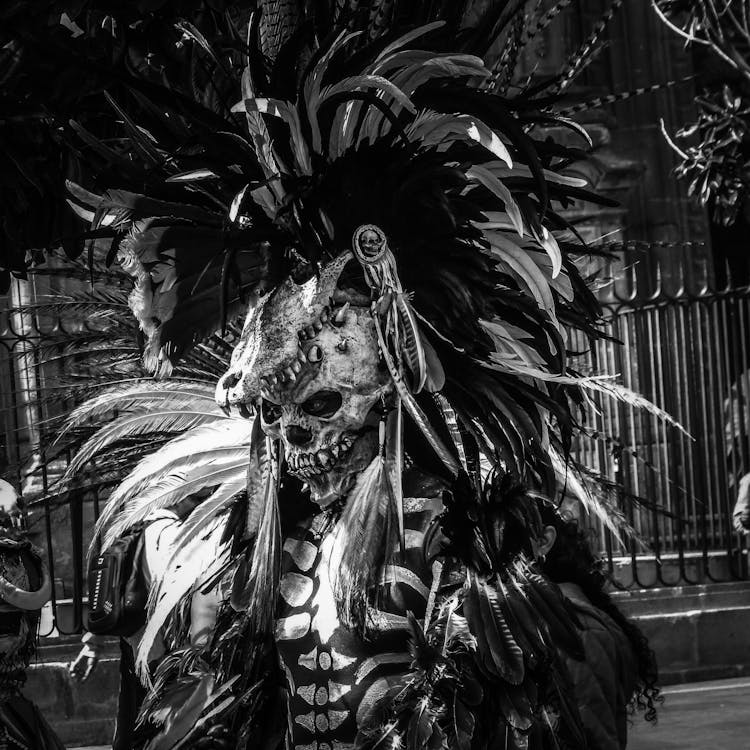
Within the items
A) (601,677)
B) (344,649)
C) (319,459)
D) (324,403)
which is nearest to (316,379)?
(324,403)

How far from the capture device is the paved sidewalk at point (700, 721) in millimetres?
5996

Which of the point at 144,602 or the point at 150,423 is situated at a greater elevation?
the point at 150,423

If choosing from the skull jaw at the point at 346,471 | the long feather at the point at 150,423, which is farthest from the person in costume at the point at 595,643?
the long feather at the point at 150,423

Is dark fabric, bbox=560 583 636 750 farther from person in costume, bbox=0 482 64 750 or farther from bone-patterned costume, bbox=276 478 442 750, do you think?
person in costume, bbox=0 482 64 750

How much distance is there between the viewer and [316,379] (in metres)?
2.45

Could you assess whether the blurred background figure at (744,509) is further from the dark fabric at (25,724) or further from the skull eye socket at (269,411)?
the skull eye socket at (269,411)

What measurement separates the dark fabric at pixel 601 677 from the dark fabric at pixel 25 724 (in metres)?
1.91

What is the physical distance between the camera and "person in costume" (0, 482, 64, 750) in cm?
367

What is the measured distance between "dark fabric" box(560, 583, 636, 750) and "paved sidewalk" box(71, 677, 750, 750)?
12.1 feet

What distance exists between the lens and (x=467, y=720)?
2184mm

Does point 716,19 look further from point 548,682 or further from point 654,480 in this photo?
point 548,682

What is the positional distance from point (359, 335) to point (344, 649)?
59cm

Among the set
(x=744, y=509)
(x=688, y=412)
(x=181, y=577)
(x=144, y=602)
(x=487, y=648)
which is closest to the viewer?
(x=487, y=648)

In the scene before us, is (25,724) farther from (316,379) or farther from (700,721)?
(700,721)
